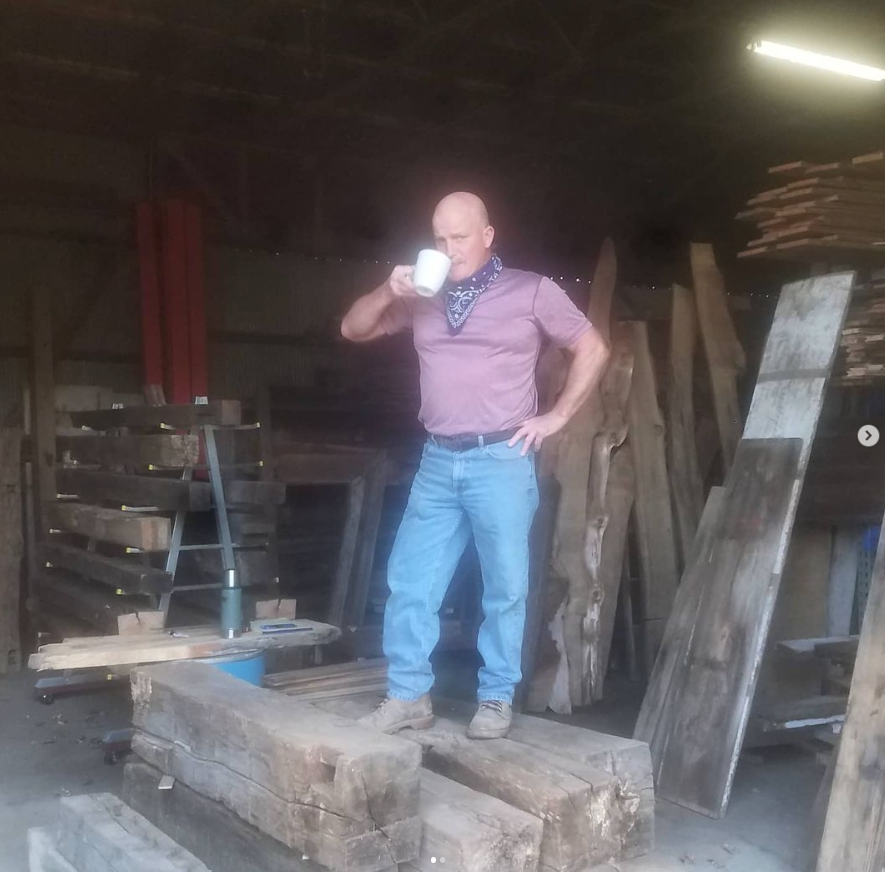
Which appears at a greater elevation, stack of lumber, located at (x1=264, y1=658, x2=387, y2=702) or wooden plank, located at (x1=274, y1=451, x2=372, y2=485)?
Result: wooden plank, located at (x1=274, y1=451, x2=372, y2=485)

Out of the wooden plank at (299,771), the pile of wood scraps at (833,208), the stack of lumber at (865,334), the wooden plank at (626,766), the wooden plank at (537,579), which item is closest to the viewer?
the wooden plank at (299,771)

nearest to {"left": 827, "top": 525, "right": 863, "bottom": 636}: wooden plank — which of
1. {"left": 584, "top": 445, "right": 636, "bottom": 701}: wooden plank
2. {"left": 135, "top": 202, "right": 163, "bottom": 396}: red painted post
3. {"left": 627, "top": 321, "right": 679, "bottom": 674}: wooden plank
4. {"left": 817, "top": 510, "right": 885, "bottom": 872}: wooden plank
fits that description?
{"left": 627, "top": 321, "right": 679, "bottom": 674}: wooden plank

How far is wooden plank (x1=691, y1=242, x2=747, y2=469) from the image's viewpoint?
5238 mm

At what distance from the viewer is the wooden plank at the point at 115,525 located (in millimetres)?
4805

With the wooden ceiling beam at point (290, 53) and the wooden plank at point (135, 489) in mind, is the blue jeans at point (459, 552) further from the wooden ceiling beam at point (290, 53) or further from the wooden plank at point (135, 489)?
the wooden ceiling beam at point (290, 53)

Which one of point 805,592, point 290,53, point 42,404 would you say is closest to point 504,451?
point 805,592

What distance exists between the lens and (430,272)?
9.88 feet

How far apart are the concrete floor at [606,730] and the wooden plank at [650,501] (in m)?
0.51

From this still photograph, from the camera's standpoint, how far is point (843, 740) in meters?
3.08

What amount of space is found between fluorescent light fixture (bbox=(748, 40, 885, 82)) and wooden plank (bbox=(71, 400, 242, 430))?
16.1 feet

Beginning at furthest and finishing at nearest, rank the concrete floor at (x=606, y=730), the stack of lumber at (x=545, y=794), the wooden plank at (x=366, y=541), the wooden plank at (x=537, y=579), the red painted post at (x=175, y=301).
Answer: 1. the red painted post at (x=175, y=301)
2. the wooden plank at (x=366, y=541)
3. the wooden plank at (x=537, y=579)
4. the concrete floor at (x=606, y=730)
5. the stack of lumber at (x=545, y=794)

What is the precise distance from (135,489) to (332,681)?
191 cm

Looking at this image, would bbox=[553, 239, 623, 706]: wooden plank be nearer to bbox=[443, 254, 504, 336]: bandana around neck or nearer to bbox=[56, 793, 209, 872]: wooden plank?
bbox=[443, 254, 504, 336]: bandana around neck

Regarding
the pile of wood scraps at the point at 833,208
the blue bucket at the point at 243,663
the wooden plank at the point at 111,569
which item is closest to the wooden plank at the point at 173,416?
the wooden plank at the point at 111,569
